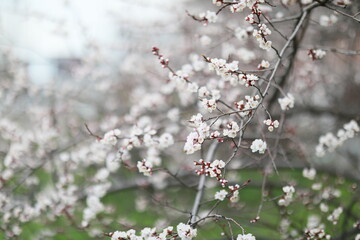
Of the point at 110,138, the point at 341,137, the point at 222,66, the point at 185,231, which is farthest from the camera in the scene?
the point at 341,137

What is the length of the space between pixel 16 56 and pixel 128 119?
102 inches

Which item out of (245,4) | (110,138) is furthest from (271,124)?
(110,138)

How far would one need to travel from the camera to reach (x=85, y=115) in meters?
8.49

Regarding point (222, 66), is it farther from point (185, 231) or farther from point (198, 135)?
point (185, 231)

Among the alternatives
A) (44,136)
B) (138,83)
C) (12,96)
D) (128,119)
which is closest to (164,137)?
(128,119)

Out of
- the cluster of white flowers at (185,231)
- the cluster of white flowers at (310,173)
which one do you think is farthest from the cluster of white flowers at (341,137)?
the cluster of white flowers at (185,231)

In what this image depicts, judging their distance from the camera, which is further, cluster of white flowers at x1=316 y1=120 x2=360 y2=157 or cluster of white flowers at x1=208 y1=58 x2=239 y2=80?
cluster of white flowers at x1=316 y1=120 x2=360 y2=157

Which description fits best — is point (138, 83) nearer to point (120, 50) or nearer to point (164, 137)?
point (120, 50)

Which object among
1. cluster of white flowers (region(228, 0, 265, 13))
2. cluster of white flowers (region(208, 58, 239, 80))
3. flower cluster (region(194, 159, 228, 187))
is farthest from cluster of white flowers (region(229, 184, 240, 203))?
cluster of white flowers (region(228, 0, 265, 13))

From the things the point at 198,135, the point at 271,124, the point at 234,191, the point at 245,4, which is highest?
the point at 245,4

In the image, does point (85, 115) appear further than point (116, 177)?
Yes

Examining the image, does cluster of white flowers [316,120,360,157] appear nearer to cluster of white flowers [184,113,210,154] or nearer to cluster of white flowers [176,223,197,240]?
cluster of white flowers [184,113,210,154]

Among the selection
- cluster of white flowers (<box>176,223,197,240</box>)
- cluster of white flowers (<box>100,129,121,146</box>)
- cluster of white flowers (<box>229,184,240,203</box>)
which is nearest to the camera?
cluster of white flowers (<box>176,223,197,240</box>)

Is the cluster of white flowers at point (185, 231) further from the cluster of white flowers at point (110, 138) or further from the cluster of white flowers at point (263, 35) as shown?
the cluster of white flowers at point (263, 35)
